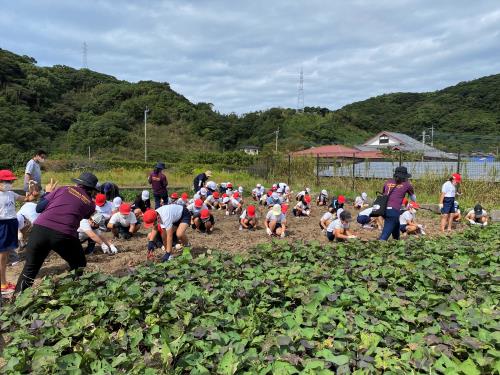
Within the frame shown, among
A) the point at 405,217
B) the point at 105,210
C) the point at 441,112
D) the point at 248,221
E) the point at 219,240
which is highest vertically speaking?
the point at 441,112

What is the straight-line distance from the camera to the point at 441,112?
69.8 meters

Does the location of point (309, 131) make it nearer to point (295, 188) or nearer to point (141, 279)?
point (295, 188)

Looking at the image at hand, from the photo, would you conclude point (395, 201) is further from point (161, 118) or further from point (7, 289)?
point (161, 118)

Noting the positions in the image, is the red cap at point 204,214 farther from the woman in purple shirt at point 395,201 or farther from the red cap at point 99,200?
the woman in purple shirt at point 395,201

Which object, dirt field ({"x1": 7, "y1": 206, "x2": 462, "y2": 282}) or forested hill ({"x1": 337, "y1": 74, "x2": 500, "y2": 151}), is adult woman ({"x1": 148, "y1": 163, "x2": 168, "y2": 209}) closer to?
dirt field ({"x1": 7, "y1": 206, "x2": 462, "y2": 282})

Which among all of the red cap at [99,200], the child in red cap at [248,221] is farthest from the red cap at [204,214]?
the red cap at [99,200]

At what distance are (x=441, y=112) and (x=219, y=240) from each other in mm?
72507

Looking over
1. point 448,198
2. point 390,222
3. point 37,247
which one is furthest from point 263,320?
point 448,198

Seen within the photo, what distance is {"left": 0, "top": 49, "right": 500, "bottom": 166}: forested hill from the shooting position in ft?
163

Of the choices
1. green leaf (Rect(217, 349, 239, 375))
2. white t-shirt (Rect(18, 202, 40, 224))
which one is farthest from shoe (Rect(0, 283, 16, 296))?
green leaf (Rect(217, 349, 239, 375))

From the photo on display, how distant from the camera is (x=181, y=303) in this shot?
125 inches

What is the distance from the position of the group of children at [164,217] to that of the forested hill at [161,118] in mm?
36874

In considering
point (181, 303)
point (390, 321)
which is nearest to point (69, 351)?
point (181, 303)

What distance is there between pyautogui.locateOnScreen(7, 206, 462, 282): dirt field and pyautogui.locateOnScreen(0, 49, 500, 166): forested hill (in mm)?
37994
